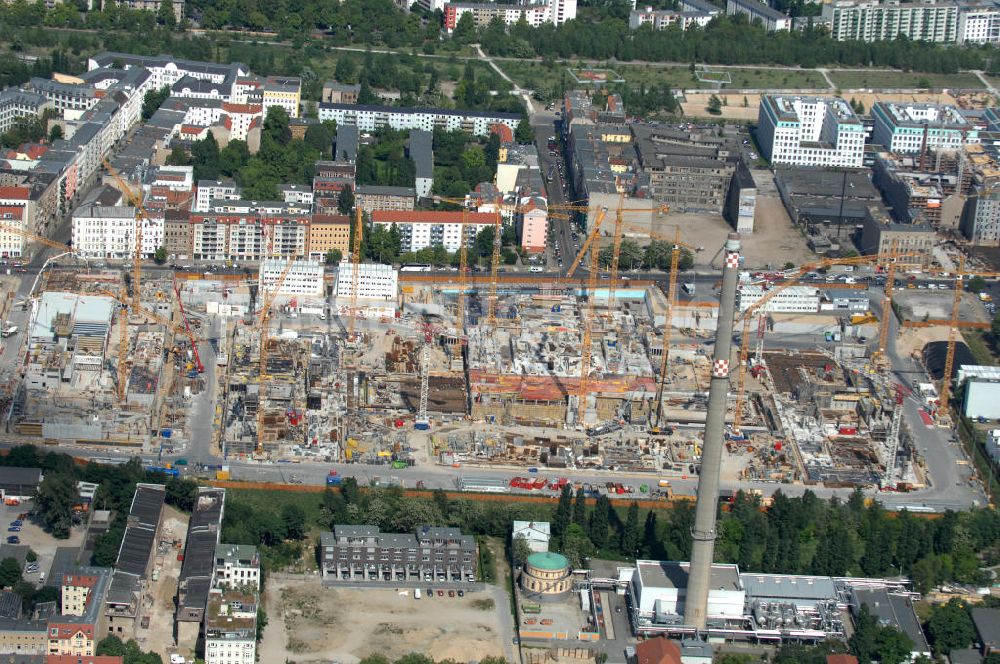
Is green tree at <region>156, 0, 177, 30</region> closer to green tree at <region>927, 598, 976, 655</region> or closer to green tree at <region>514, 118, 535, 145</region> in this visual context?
green tree at <region>514, 118, 535, 145</region>

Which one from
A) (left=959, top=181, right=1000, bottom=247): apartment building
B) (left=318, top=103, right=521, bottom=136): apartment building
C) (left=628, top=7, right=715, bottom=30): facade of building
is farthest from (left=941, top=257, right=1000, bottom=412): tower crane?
(left=628, top=7, right=715, bottom=30): facade of building

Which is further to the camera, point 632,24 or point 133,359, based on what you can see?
point 632,24

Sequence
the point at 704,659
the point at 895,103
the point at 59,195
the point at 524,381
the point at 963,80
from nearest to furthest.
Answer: the point at 704,659 < the point at 524,381 < the point at 59,195 < the point at 895,103 < the point at 963,80

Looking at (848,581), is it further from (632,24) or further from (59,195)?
(632,24)

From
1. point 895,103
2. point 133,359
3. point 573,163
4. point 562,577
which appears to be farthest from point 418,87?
point 562,577

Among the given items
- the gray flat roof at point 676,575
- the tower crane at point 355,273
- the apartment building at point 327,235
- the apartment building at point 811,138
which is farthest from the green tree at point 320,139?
the gray flat roof at point 676,575

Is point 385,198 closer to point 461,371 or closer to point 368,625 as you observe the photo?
point 461,371

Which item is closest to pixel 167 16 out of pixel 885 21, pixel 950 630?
pixel 885 21
